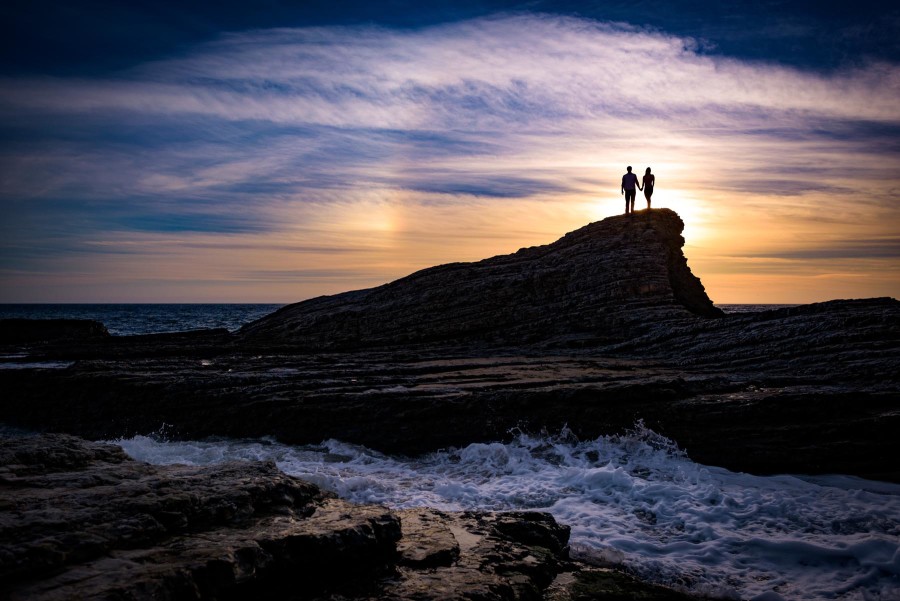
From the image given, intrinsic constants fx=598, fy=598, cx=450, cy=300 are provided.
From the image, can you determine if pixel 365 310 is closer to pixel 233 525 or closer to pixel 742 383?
pixel 742 383

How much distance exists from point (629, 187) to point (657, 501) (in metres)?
23.5

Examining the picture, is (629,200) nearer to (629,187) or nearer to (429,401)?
(629,187)

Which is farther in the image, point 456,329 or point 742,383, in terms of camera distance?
point 456,329

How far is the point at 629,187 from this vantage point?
31.0 m

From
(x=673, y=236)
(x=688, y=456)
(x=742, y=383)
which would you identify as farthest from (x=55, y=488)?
(x=673, y=236)

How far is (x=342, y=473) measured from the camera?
Result: 12250 mm

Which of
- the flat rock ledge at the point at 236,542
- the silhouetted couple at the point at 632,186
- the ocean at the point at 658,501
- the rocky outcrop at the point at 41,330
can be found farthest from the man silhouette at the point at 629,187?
the rocky outcrop at the point at 41,330

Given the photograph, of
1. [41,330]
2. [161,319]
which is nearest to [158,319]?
[161,319]

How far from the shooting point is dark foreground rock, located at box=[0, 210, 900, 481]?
1285 centimetres

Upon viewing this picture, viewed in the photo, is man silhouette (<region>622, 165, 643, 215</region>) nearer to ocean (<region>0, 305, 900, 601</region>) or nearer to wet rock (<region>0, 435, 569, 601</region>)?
ocean (<region>0, 305, 900, 601</region>)

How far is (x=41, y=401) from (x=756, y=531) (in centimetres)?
2052

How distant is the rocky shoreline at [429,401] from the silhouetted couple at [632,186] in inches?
47.5

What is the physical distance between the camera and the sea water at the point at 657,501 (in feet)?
25.3

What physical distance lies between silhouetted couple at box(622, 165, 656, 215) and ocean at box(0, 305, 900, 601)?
19848 mm
